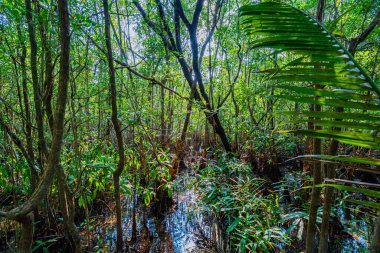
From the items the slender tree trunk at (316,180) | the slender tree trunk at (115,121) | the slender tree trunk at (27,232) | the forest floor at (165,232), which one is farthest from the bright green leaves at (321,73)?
the forest floor at (165,232)

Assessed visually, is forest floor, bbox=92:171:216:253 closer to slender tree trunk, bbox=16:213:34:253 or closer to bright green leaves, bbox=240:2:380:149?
slender tree trunk, bbox=16:213:34:253

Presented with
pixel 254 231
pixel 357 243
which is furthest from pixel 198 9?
pixel 357 243

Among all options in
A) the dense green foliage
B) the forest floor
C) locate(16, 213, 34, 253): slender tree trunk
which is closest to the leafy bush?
the dense green foliage

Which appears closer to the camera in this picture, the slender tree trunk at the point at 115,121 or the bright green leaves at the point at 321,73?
the bright green leaves at the point at 321,73

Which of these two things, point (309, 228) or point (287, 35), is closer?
point (287, 35)

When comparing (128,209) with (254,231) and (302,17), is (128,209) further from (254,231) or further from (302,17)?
(302,17)

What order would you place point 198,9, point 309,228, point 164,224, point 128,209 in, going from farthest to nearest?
point 198,9, point 128,209, point 164,224, point 309,228

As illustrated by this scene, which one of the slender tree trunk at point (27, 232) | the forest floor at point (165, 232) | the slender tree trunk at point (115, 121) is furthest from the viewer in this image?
the forest floor at point (165, 232)

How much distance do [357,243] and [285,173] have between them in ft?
11.5

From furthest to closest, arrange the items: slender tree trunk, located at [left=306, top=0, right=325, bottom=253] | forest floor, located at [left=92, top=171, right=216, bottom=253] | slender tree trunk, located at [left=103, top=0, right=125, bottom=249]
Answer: forest floor, located at [left=92, top=171, right=216, bottom=253] < slender tree trunk, located at [left=103, top=0, right=125, bottom=249] < slender tree trunk, located at [left=306, top=0, right=325, bottom=253]

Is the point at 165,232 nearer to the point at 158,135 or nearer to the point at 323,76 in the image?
the point at 158,135

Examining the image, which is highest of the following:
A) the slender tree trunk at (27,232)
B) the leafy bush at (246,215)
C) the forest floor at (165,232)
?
the slender tree trunk at (27,232)

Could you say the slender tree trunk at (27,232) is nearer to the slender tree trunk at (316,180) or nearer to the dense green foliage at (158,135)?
the dense green foliage at (158,135)

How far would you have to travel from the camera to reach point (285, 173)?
21.0ft
